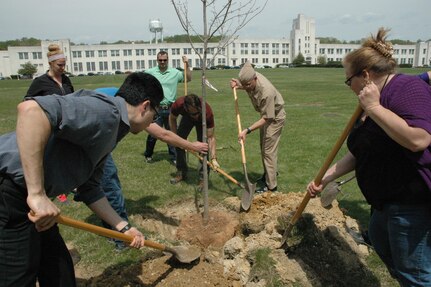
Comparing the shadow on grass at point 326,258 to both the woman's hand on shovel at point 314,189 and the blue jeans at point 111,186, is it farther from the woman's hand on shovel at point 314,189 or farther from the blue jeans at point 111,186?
the blue jeans at point 111,186

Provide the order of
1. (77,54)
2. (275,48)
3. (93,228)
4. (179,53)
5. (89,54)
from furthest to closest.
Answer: (275,48) → (179,53) → (89,54) → (77,54) → (93,228)

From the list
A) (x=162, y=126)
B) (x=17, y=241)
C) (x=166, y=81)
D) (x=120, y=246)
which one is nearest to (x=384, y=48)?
(x=17, y=241)

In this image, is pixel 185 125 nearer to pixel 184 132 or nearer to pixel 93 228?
pixel 184 132

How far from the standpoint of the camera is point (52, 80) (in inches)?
211

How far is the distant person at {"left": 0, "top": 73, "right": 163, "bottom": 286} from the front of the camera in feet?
6.30

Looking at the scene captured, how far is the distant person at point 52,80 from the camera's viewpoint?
17.0 feet

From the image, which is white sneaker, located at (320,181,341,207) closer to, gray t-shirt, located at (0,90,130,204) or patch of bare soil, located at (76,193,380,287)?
patch of bare soil, located at (76,193,380,287)

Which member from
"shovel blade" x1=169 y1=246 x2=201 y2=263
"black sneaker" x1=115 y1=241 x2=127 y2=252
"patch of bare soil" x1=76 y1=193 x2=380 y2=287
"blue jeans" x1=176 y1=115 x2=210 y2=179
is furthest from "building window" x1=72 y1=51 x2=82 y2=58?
"shovel blade" x1=169 y1=246 x2=201 y2=263

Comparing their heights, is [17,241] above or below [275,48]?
below

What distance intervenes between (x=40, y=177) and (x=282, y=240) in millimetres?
2595

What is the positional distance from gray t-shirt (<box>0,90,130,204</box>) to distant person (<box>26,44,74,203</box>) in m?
3.27

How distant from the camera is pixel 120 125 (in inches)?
92.0

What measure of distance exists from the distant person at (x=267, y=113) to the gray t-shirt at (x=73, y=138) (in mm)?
3427

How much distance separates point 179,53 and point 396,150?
11240 centimetres
